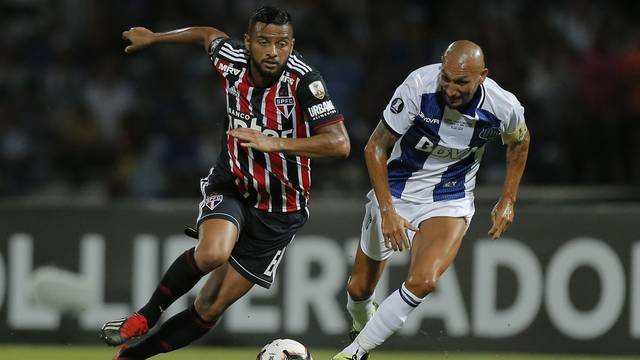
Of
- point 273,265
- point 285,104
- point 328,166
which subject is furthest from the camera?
point 328,166

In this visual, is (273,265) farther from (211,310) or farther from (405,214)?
(405,214)

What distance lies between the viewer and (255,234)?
7.45m

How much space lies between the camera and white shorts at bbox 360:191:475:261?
25.0 feet

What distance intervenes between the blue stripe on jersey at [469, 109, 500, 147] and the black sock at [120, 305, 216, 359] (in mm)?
1974

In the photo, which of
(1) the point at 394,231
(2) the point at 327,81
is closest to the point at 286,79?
(1) the point at 394,231

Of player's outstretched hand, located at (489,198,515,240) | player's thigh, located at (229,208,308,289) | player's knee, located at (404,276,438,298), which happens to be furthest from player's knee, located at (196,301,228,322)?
player's outstretched hand, located at (489,198,515,240)

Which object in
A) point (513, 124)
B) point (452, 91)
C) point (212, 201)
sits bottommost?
point (212, 201)

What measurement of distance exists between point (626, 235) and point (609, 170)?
1837 millimetres

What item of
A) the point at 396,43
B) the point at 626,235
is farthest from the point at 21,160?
the point at 626,235

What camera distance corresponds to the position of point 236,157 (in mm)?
7340

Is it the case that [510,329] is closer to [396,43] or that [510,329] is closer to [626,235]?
[626,235]

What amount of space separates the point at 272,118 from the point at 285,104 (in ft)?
0.39

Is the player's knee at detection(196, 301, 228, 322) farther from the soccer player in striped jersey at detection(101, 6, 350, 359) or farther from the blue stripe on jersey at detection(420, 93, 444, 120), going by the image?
the blue stripe on jersey at detection(420, 93, 444, 120)

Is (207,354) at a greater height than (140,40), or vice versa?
(140,40)
